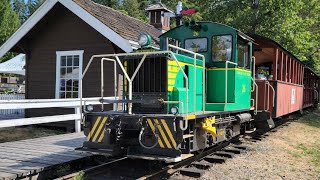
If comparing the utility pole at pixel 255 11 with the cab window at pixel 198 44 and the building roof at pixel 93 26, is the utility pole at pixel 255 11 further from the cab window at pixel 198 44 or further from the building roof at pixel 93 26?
the cab window at pixel 198 44

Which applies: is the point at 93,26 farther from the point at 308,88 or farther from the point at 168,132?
the point at 308,88

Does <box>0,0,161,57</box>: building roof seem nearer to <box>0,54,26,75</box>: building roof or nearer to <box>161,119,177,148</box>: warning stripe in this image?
<box>161,119,177,148</box>: warning stripe

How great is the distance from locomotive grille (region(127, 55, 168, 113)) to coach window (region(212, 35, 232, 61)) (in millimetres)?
2220

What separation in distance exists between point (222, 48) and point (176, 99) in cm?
244

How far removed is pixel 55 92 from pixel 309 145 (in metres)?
9.52

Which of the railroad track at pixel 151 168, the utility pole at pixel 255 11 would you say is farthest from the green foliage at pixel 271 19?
the railroad track at pixel 151 168

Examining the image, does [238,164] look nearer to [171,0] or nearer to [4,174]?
[4,174]

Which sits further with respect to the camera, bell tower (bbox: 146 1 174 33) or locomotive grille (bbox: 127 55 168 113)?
bell tower (bbox: 146 1 174 33)

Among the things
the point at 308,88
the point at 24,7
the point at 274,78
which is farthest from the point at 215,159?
the point at 24,7

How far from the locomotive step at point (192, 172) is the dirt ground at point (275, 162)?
127 mm

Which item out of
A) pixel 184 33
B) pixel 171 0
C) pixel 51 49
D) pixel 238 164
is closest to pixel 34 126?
pixel 51 49

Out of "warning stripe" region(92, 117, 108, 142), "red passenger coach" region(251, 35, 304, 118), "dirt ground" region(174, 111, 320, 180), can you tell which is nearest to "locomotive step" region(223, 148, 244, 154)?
"dirt ground" region(174, 111, 320, 180)

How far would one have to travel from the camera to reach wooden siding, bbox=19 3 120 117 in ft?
45.2

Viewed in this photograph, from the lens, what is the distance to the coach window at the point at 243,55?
360 inches
